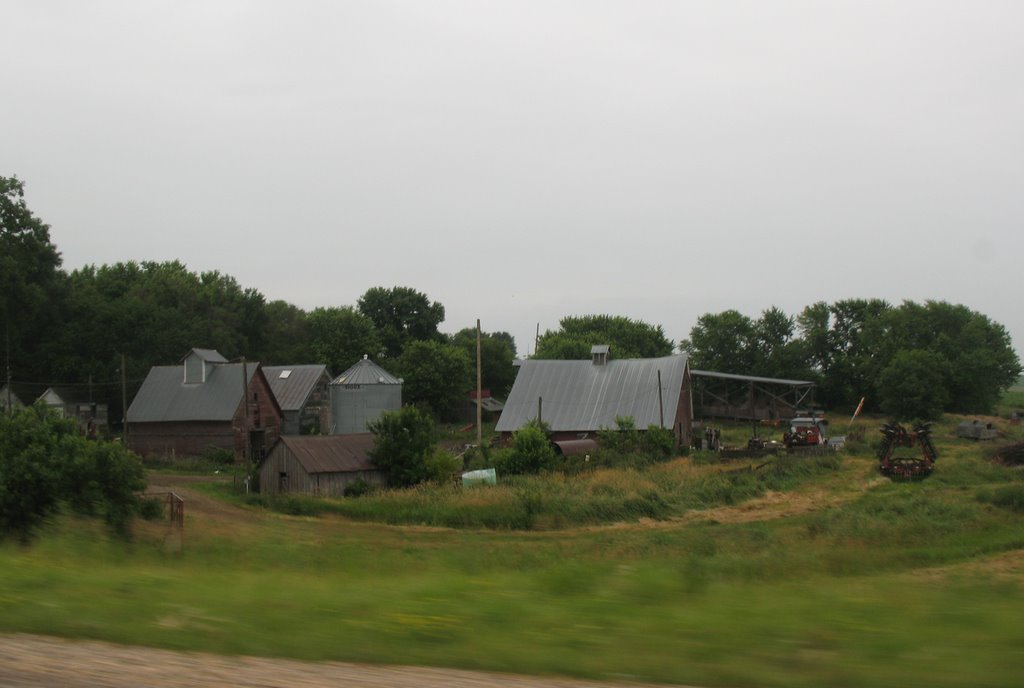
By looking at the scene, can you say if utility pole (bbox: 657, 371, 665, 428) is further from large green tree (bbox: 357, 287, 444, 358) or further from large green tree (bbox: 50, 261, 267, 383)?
large green tree (bbox: 357, 287, 444, 358)

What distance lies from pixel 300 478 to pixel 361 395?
81.4ft

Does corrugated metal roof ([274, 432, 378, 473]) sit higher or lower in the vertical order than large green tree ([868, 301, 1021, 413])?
lower

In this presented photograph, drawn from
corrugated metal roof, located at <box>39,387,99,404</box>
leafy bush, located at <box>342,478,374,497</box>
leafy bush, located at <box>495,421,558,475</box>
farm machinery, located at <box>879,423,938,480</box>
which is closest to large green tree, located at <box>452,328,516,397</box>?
corrugated metal roof, located at <box>39,387,99,404</box>

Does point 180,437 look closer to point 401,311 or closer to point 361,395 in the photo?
point 361,395

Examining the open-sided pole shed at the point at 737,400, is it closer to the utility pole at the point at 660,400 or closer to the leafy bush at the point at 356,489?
the utility pole at the point at 660,400

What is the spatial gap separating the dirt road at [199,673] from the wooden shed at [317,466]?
31.4 meters

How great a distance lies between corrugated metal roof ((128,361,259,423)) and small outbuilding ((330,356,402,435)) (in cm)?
967

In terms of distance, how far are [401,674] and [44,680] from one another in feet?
6.38

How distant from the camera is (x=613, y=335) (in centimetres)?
9394

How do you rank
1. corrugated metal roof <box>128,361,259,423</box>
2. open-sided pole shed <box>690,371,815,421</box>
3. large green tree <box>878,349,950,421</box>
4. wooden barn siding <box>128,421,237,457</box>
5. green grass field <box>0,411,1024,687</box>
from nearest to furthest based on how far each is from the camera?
green grass field <box>0,411,1024,687</box> < wooden barn siding <box>128,421,237,457</box> < corrugated metal roof <box>128,361,259,423</box> < large green tree <box>878,349,950,421</box> < open-sided pole shed <box>690,371,815,421</box>

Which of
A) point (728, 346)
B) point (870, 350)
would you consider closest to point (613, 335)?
point (728, 346)

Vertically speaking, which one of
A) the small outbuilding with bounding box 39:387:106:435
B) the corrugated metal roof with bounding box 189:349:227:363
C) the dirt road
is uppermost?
the corrugated metal roof with bounding box 189:349:227:363

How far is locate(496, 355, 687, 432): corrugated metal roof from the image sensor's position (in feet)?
167

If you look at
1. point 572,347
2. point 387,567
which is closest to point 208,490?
point 387,567
